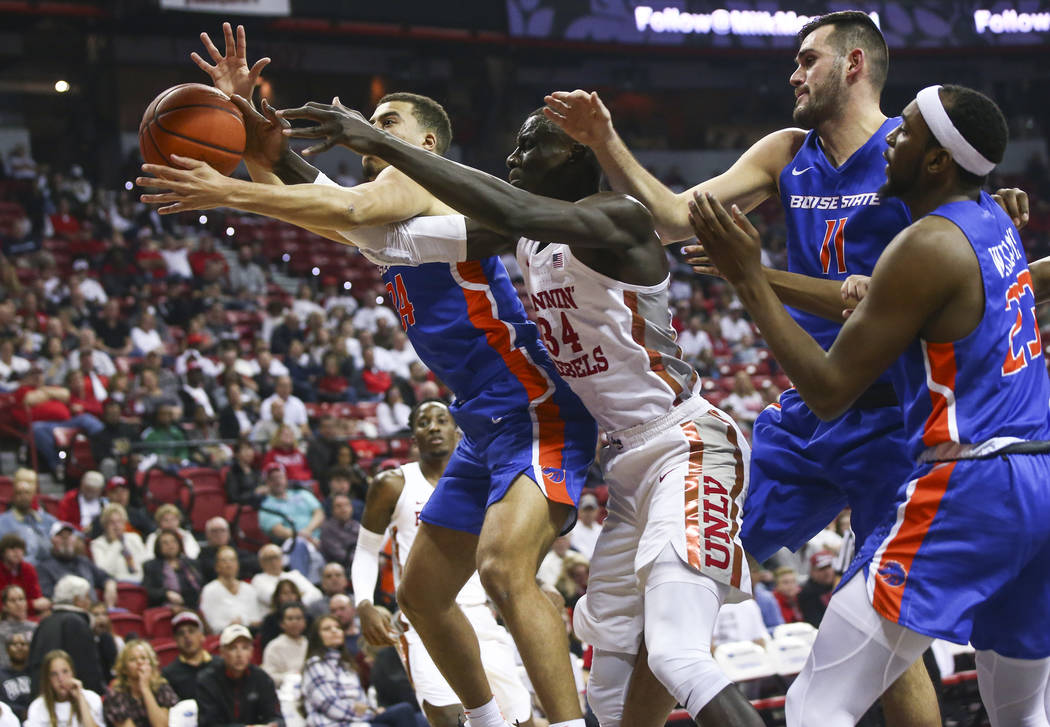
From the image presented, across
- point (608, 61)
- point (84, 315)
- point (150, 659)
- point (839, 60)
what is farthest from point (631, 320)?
point (608, 61)

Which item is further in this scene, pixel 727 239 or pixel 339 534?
pixel 339 534

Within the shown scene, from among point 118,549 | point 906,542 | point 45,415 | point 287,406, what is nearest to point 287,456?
point 287,406

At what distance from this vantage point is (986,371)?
3.13 metres

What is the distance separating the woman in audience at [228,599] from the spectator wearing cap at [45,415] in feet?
9.46

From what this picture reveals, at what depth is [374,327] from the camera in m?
16.9

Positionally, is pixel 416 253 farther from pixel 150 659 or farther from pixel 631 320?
pixel 150 659

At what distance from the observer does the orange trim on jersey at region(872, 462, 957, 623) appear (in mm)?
3100

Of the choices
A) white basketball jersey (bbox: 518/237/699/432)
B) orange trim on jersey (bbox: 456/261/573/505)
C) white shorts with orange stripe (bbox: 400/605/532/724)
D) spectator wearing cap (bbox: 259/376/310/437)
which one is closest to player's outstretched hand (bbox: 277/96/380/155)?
white basketball jersey (bbox: 518/237/699/432)

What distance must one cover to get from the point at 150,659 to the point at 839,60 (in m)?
5.84

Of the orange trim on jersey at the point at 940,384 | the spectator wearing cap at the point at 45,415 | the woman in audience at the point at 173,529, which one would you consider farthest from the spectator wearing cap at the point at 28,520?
the orange trim on jersey at the point at 940,384

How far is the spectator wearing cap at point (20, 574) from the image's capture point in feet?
29.7

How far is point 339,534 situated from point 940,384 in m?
8.37

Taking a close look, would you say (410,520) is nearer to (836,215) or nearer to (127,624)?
(836,215)

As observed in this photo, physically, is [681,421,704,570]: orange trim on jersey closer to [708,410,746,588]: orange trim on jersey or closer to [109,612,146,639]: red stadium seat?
[708,410,746,588]: orange trim on jersey
